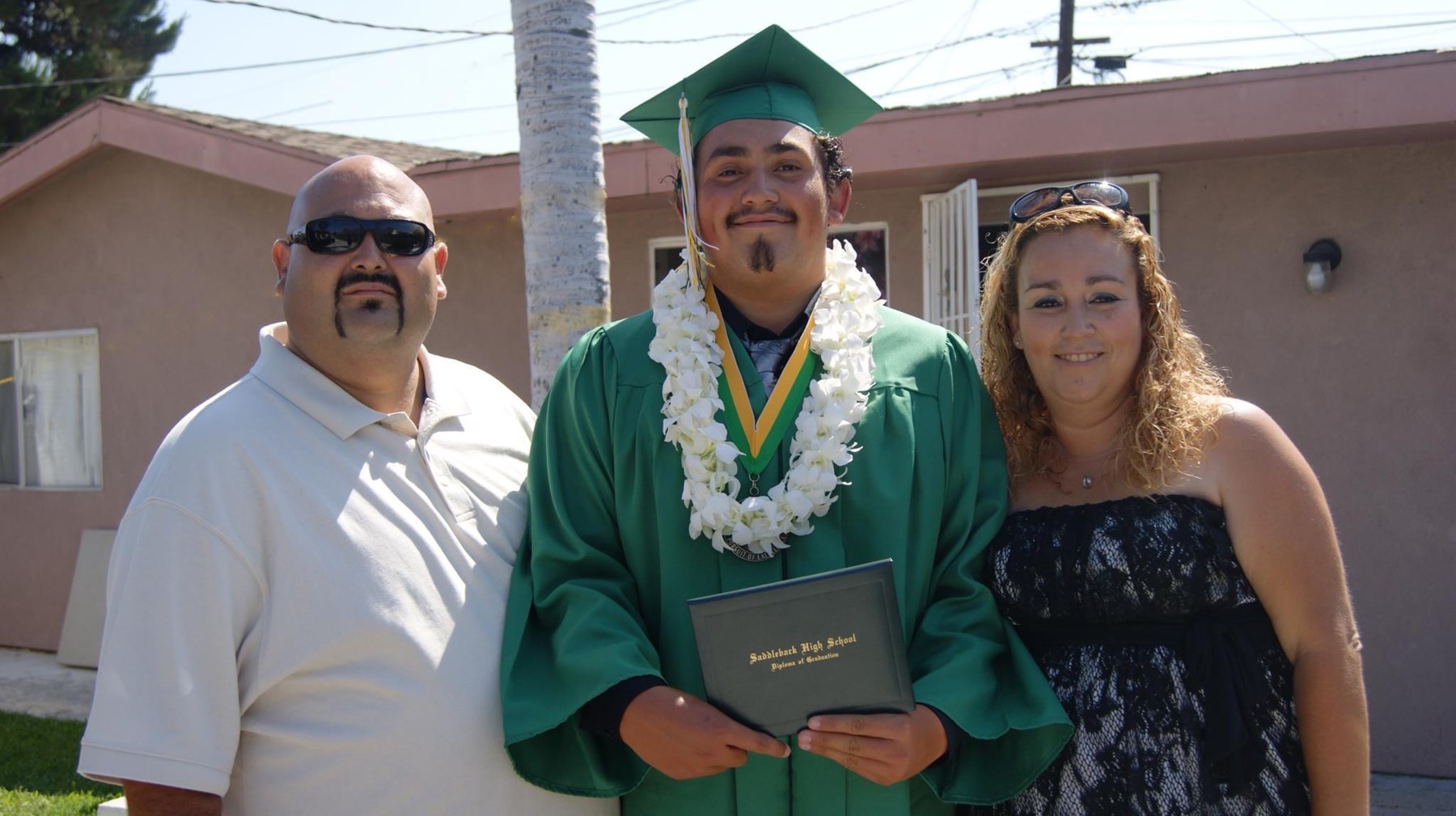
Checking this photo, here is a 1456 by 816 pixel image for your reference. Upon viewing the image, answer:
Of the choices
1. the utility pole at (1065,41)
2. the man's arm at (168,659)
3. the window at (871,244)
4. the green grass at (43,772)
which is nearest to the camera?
the man's arm at (168,659)

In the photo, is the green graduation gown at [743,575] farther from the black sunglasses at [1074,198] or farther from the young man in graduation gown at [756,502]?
the black sunglasses at [1074,198]

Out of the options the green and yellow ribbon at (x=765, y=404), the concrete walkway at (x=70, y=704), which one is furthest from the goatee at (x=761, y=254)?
the concrete walkway at (x=70, y=704)

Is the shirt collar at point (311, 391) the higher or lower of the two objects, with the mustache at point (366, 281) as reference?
lower

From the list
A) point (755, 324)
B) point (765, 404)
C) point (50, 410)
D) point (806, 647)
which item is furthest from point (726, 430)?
point (50, 410)

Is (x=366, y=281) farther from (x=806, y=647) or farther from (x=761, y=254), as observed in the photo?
(x=806, y=647)

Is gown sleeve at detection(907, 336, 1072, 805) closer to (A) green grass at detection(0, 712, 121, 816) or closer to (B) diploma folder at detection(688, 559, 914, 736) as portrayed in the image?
(B) diploma folder at detection(688, 559, 914, 736)

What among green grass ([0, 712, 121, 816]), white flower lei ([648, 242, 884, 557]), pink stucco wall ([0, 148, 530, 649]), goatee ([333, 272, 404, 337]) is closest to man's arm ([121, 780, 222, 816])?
goatee ([333, 272, 404, 337])

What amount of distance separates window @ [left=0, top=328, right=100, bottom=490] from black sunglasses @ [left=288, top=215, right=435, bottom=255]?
770 centimetres

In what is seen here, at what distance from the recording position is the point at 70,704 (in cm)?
760

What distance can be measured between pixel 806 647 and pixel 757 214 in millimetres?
1092

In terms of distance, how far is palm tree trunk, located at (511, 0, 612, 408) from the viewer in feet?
14.5

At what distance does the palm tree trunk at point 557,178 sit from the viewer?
4.42 meters

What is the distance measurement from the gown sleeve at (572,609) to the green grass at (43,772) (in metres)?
4.07

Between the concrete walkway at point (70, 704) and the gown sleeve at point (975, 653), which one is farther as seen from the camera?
the concrete walkway at point (70, 704)
